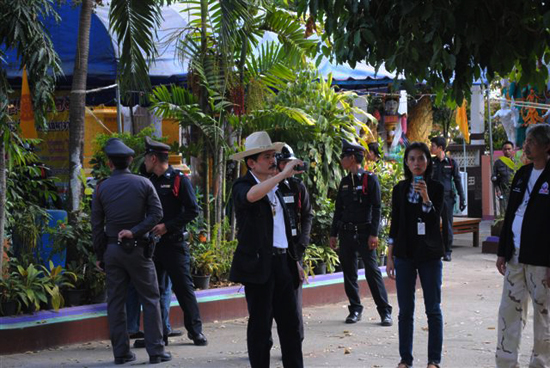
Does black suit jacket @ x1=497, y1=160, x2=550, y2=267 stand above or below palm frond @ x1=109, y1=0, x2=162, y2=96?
below

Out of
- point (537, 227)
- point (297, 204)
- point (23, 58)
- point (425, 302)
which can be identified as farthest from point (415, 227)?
point (23, 58)

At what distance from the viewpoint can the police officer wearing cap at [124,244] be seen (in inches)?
305

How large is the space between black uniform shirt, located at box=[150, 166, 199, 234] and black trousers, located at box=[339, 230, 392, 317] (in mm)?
2158

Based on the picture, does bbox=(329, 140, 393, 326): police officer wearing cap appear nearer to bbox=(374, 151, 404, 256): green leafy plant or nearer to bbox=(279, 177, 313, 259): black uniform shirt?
bbox=(279, 177, 313, 259): black uniform shirt

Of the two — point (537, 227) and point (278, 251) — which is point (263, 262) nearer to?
point (278, 251)

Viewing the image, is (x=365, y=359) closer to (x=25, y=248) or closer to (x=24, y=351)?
(x=24, y=351)

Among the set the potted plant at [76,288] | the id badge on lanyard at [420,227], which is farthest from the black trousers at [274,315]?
the potted plant at [76,288]

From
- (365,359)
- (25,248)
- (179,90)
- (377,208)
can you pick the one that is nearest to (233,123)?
(179,90)

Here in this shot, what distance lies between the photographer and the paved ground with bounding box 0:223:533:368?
310 inches

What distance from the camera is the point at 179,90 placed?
11.0 m

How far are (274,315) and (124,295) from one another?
2095 millimetres

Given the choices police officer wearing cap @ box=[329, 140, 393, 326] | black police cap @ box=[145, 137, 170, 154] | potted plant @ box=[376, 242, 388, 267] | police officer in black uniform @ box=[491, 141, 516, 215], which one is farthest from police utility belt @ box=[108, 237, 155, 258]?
police officer in black uniform @ box=[491, 141, 516, 215]

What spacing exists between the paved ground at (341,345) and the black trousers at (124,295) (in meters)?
0.25

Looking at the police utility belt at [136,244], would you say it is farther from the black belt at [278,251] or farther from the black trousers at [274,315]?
the black belt at [278,251]
